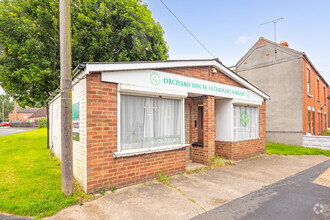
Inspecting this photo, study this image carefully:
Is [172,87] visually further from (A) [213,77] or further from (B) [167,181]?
(B) [167,181]

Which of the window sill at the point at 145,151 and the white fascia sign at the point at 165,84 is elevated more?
the white fascia sign at the point at 165,84

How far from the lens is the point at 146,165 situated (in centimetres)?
508

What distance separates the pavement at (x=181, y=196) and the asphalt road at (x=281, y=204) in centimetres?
6

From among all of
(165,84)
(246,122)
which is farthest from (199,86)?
(246,122)

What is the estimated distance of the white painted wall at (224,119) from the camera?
7.91m

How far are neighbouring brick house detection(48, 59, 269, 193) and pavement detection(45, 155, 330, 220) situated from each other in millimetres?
523

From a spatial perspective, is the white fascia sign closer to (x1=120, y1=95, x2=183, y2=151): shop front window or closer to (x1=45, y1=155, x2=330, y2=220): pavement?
(x1=120, y1=95, x2=183, y2=151): shop front window

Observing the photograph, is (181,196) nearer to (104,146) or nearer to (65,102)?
(104,146)

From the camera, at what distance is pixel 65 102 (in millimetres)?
3846

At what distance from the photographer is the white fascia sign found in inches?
185

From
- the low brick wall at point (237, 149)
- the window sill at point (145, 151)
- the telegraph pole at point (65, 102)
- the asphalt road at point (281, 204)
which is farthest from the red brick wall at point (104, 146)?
the low brick wall at point (237, 149)

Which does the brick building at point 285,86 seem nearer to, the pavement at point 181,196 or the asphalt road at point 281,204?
the pavement at point 181,196

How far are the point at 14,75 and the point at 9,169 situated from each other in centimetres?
620

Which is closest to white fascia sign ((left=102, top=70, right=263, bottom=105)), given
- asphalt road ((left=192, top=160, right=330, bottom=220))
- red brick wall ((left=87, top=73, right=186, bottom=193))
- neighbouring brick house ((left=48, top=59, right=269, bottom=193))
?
neighbouring brick house ((left=48, top=59, right=269, bottom=193))
